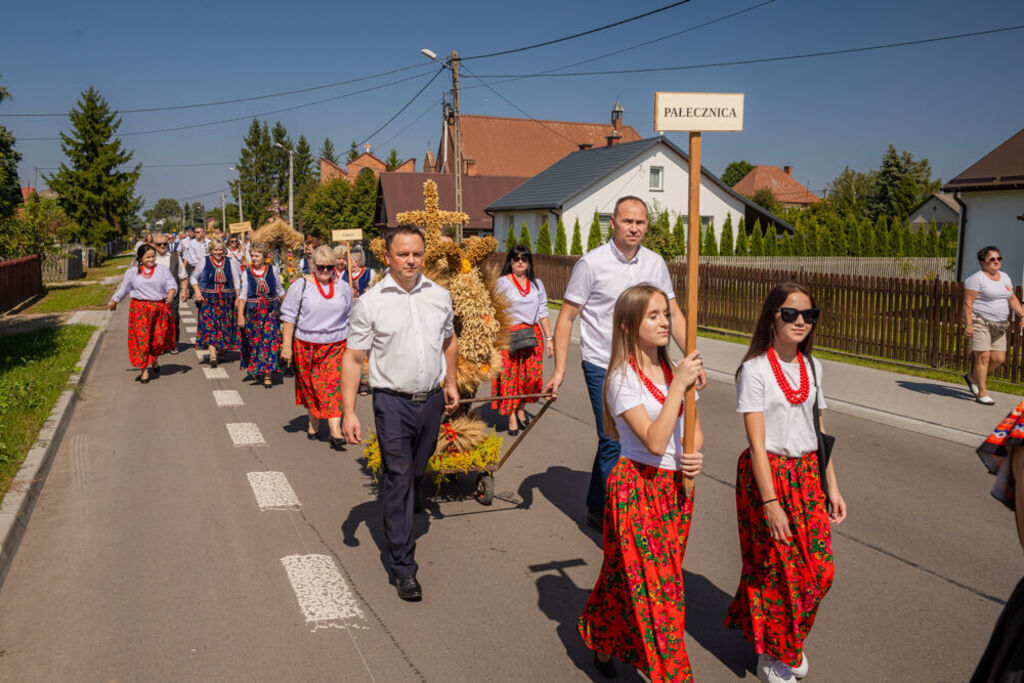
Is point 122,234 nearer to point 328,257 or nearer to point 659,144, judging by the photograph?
point 659,144

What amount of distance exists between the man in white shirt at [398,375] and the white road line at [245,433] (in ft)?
13.1

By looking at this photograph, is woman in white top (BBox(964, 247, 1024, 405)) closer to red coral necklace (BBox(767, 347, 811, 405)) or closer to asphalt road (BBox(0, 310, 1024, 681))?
asphalt road (BBox(0, 310, 1024, 681))

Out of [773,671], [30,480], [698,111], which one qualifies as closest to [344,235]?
[30,480]

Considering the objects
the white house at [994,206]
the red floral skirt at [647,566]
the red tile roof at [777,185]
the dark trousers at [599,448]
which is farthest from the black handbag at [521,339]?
the red tile roof at [777,185]

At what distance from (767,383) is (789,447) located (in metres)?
0.28

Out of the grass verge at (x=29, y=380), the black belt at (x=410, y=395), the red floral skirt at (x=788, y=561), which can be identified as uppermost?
the black belt at (x=410, y=395)

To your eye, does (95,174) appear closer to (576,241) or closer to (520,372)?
(576,241)

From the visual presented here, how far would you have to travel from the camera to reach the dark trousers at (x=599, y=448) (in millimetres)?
5012

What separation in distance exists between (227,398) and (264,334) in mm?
1201

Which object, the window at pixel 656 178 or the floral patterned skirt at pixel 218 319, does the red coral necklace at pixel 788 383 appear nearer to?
the floral patterned skirt at pixel 218 319

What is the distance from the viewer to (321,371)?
26.6ft

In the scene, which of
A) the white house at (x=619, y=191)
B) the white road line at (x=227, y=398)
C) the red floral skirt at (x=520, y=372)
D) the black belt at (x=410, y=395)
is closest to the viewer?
the black belt at (x=410, y=395)

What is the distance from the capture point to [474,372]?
6.09 m

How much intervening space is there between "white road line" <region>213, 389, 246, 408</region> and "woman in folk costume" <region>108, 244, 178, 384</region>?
1.41 meters
